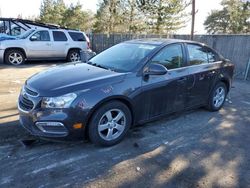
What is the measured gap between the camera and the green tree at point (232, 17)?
31.2 m

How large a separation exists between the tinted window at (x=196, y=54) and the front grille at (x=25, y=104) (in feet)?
9.62

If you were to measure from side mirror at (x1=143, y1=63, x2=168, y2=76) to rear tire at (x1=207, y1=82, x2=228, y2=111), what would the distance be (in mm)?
1949

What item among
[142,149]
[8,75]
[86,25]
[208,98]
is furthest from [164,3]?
[142,149]

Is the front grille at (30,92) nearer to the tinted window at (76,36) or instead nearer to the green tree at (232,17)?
the tinted window at (76,36)

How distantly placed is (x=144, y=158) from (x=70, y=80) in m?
1.52

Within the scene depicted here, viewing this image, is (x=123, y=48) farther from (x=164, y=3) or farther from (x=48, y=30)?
(x=164, y=3)

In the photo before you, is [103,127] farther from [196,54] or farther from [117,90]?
[196,54]

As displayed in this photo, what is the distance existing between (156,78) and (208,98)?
5.90ft

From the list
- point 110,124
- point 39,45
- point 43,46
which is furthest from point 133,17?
point 110,124

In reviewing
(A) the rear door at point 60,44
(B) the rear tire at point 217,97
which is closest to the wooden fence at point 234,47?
(B) the rear tire at point 217,97

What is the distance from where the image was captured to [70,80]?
3.92m

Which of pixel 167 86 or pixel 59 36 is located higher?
pixel 59 36

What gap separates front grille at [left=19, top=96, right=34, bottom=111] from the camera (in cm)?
381

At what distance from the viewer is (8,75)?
991 cm
